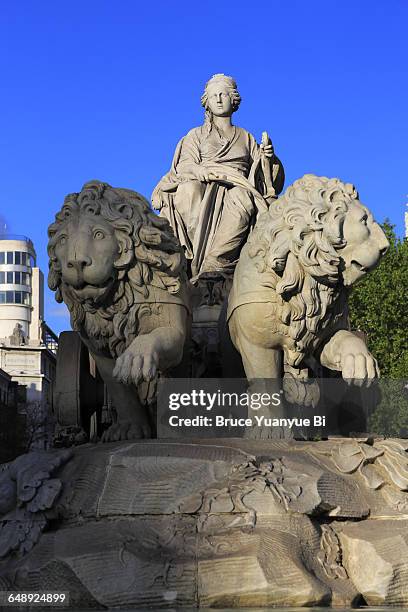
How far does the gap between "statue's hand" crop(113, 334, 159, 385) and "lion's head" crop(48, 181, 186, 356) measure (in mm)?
374

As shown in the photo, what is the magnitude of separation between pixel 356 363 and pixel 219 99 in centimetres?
348

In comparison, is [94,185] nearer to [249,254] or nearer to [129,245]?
[129,245]

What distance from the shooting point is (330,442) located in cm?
929

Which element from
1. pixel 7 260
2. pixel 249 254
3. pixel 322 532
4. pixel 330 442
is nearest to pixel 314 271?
pixel 249 254

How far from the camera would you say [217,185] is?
11.5m

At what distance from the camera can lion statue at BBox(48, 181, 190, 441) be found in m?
9.21

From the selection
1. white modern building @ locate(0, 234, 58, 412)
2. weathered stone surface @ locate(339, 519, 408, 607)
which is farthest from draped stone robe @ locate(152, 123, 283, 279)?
white modern building @ locate(0, 234, 58, 412)

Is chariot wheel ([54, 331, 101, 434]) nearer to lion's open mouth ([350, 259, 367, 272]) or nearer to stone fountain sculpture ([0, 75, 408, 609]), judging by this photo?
stone fountain sculpture ([0, 75, 408, 609])

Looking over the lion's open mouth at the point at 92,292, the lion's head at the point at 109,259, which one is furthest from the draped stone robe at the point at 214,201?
the lion's open mouth at the point at 92,292

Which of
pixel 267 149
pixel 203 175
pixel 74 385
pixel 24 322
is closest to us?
pixel 74 385

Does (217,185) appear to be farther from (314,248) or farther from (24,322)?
(24,322)


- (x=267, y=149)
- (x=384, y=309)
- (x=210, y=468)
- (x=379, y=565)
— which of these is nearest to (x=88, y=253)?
(x=210, y=468)

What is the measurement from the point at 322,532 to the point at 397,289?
23636 mm

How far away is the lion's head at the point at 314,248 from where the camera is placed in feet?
29.7
